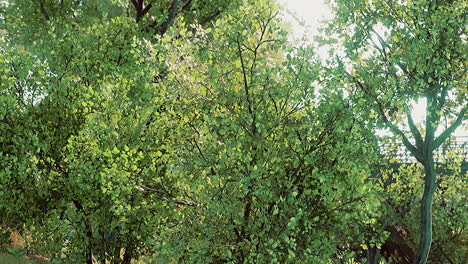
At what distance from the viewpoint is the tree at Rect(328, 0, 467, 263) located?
10781 millimetres

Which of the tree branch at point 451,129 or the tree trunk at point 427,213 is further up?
the tree branch at point 451,129

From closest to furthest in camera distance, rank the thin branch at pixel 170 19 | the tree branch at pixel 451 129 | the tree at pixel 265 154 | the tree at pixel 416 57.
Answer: the tree at pixel 265 154, the tree at pixel 416 57, the tree branch at pixel 451 129, the thin branch at pixel 170 19

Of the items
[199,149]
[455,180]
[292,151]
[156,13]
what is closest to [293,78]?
[292,151]

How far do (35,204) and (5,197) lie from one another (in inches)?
26.9

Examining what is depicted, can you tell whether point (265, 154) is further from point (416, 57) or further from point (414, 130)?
point (414, 130)

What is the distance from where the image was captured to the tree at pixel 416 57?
1078 centimetres

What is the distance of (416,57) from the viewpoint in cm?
1094

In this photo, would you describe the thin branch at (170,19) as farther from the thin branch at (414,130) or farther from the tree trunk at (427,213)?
the tree trunk at (427,213)

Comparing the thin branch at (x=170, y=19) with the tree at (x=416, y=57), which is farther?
the thin branch at (x=170, y=19)

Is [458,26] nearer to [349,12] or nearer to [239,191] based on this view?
[349,12]

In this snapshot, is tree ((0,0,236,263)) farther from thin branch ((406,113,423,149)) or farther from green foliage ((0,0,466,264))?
thin branch ((406,113,423,149))

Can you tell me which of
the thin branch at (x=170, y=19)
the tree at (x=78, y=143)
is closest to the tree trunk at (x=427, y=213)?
A: the tree at (x=78, y=143)

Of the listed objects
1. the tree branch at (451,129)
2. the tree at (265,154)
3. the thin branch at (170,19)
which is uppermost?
the thin branch at (170,19)

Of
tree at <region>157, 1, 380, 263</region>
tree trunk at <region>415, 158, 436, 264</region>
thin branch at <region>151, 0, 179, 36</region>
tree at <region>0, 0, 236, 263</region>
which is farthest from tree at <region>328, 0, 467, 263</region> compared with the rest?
thin branch at <region>151, 0, 179, 36</region>
